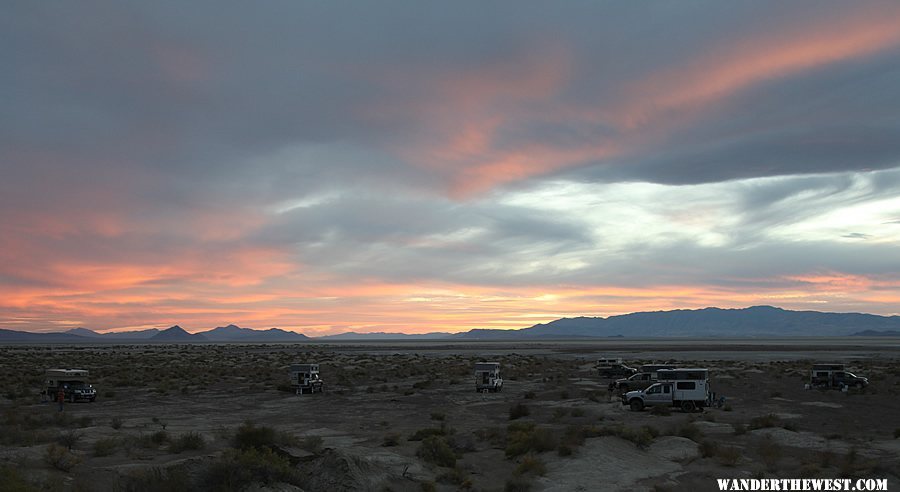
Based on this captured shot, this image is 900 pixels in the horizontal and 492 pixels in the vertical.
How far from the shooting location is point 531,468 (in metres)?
21.7

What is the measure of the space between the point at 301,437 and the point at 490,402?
1829 cm

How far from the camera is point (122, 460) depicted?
22891 mm

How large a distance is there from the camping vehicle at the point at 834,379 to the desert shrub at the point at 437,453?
Answer: 1588 inches

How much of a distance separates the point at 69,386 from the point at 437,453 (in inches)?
1338

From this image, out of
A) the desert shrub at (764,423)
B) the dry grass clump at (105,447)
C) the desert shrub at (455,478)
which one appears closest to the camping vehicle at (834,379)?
the desert shrub at (764,423)

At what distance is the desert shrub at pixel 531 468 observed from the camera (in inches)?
847

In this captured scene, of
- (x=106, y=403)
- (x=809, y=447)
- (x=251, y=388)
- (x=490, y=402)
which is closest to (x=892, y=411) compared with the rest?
(x=809, y=447)

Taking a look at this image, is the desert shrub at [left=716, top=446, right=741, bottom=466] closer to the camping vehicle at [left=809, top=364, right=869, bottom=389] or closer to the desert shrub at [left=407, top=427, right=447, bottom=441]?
the desert shrub at [left=407, top=427, right=447, bottom=441]

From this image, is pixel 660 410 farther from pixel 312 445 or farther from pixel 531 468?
pixel 312 445

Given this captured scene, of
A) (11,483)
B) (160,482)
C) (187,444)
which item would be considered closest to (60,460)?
(187,444)

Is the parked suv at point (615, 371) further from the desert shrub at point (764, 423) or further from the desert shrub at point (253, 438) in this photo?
the desert shrub at point (253, 438)

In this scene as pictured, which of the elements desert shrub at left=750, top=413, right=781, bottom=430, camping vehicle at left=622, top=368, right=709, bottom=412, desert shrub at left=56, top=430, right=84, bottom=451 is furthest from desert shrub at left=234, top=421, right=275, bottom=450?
camping vehicle at left=622, top=368, right=709, bottom=412

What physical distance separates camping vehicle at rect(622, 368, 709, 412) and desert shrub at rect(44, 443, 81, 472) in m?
29.4

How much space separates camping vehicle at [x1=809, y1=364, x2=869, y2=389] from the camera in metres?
50.2
